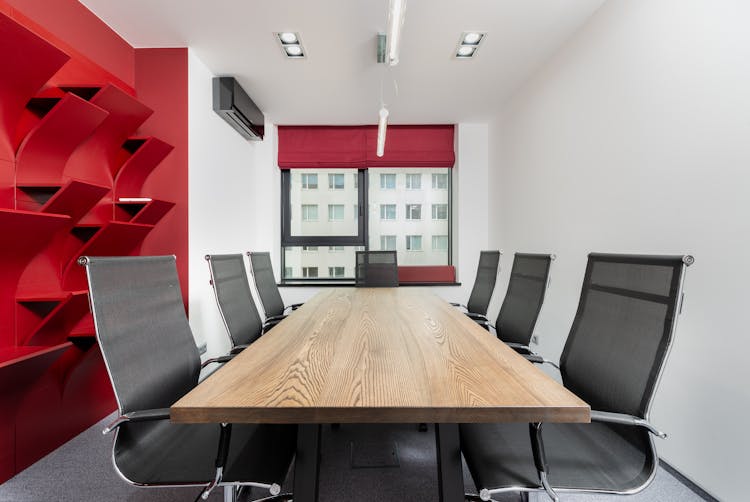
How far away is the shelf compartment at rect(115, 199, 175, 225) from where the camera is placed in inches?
95.6

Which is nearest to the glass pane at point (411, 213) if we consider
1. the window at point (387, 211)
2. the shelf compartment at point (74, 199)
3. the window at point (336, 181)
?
the window at point (387, 211)

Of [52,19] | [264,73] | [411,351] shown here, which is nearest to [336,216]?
[264,73]

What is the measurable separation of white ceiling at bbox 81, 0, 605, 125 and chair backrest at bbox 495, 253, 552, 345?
6.05ft

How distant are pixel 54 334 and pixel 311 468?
2.08m

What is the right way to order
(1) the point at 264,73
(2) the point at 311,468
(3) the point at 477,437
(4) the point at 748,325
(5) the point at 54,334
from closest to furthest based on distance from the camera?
(2) the point at 311,468, (3) the point at 477,437, (4) the point at 748,325, (5) the point at 54,334, (1) the point at 264,73

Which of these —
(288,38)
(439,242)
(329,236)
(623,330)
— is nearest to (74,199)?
(288,38)

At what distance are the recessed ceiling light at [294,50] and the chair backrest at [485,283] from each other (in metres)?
2.44

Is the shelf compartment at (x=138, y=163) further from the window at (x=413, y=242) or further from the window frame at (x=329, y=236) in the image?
the window at (x=413, y=242)

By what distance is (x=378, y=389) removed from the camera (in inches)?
34.8

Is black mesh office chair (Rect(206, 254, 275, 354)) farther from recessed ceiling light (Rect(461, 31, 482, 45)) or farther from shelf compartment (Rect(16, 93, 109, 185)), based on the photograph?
recessed ceiling light (Rect(461, 31, 482, 45))

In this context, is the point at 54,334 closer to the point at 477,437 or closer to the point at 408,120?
the point at 477,437

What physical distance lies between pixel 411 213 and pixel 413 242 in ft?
1.42

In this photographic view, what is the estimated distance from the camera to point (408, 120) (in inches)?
176

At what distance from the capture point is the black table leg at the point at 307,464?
0.94m
